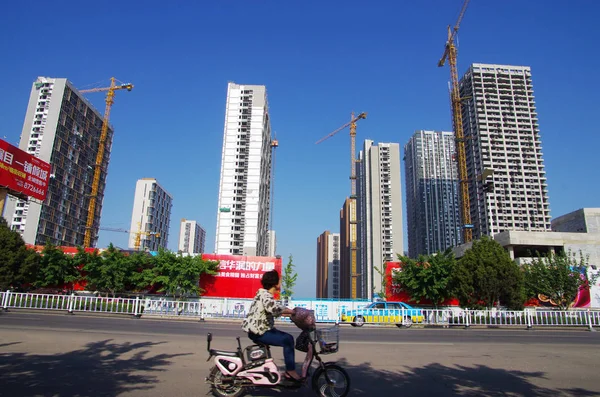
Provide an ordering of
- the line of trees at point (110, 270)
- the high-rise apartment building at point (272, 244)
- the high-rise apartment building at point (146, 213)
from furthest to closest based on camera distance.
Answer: the high-rise apartment building at point (272, 244) → the high-rise apartment building at point (146, 213) → the line of trees at point (110, 270)

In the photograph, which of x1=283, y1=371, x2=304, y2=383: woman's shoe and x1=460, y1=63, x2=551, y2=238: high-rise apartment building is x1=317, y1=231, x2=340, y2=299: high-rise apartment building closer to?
x1=460, y1=63, x2=551, y2=238: high-rise apartment building

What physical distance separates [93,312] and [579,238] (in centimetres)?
4754

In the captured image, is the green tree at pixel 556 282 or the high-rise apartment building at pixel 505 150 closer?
the green tree at pixel 556 282

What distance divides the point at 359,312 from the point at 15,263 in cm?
2607

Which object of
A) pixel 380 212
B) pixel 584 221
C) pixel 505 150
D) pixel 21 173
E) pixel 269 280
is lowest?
pixel 269 280

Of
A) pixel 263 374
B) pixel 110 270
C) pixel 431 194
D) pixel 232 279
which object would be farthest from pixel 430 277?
pixel 431 194

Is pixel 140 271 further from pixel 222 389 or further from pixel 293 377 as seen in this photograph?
pixel 293 377

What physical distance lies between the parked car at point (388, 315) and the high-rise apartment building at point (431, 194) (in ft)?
361

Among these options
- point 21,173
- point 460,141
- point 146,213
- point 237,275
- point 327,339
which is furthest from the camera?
point 146,213

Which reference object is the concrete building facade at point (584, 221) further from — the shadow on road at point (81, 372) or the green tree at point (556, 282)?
the shadow on road at point (81, 372)

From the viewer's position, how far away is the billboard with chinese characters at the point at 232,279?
35.8 meters

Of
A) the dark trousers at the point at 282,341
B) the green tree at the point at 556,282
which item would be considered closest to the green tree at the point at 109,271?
the dark trousers at the point at 282,341

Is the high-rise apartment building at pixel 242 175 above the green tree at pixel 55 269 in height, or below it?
above

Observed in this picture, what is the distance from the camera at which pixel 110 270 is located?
31.6 m
